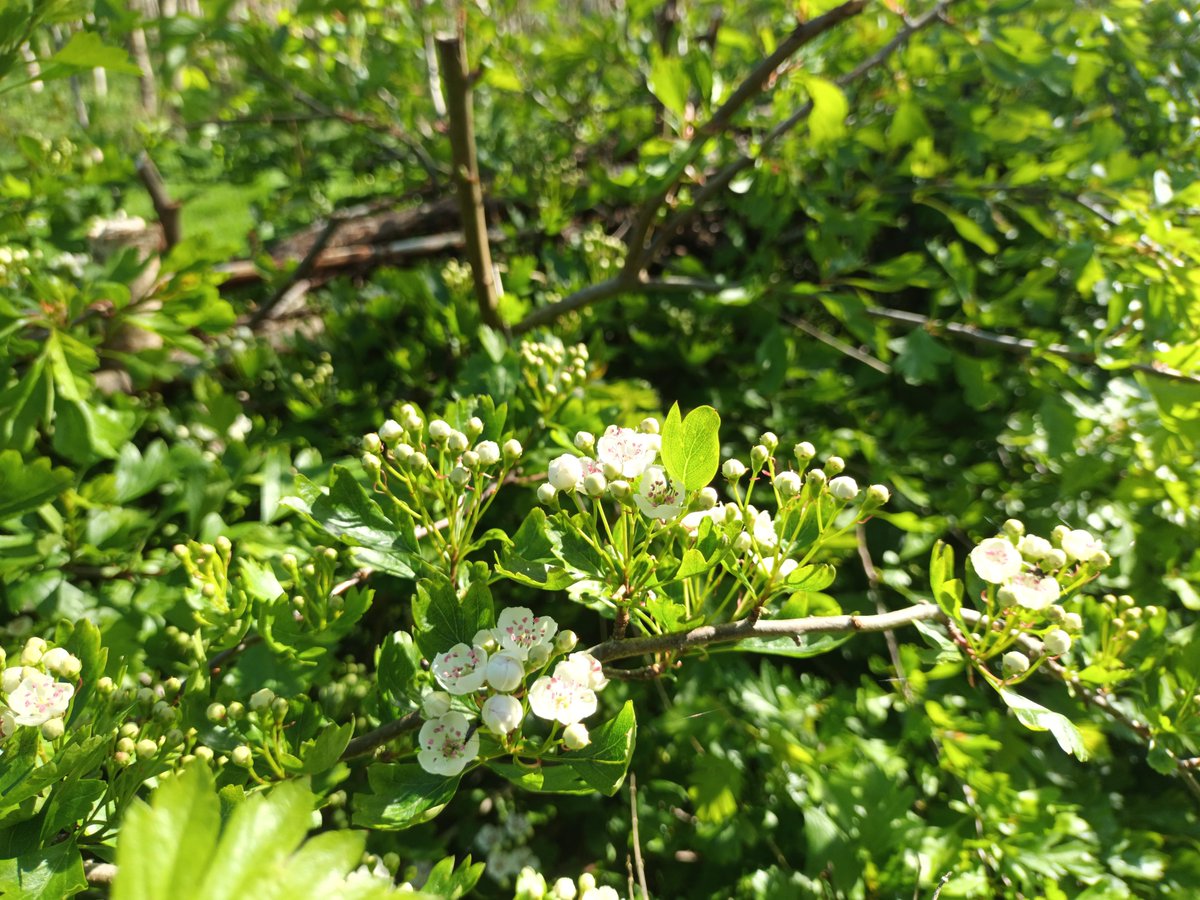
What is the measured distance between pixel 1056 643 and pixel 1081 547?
12cm

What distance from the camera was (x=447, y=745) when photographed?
82cm

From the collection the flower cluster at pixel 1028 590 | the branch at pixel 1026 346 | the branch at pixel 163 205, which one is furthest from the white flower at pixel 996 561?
the branch at pixel 163 205

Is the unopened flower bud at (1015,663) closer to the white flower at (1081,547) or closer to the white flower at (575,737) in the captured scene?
the white flower at (1081,547)

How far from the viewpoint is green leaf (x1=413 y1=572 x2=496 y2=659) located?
851 mm

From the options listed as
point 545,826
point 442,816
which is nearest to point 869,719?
point 545,826

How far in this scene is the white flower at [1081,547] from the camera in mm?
887

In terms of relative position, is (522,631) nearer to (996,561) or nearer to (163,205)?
(996,561)

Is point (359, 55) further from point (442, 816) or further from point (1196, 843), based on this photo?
point (1196, 843)

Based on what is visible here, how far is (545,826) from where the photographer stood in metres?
1.87

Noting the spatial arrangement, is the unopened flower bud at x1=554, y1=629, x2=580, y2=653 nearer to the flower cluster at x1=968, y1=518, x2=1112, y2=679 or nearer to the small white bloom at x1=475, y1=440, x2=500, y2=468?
the small white bloom at x1=475, y1=440, x2=500, y2=468

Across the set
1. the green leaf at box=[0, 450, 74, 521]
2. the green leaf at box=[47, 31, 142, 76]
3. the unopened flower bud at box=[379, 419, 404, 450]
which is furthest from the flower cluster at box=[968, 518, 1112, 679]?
the green leaf at box=[47, 31, 142, 76]

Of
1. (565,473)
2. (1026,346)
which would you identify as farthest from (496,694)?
(1026,346)

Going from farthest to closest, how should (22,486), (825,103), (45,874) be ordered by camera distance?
1. (825,103)
2. (22,486)
3. (45,874)

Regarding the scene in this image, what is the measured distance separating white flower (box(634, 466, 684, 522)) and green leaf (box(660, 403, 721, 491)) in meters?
0.03
